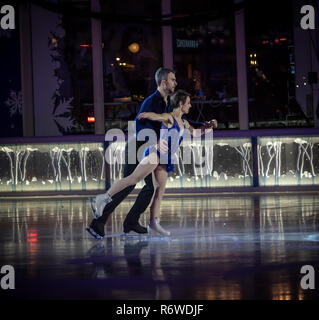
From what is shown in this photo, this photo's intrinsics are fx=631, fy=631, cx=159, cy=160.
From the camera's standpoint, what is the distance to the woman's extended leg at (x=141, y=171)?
6465mm

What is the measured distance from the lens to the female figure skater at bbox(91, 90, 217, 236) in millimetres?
6469

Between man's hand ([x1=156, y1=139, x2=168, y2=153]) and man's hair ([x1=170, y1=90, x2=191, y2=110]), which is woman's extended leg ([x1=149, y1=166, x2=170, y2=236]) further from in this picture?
man's hair ([x1=170, y1=90, x2=191, y2=110])

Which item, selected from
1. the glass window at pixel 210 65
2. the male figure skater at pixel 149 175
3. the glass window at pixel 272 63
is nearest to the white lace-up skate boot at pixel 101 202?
the male figure skater at pixel 149 175

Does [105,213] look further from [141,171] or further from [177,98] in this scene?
[177,98]

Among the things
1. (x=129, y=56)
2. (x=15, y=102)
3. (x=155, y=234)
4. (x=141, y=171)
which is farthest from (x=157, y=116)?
(x=15, y=102)

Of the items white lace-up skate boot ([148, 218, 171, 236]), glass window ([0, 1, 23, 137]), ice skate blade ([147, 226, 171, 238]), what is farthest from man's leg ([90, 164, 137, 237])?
glass window ([0, 1, 23, 137])

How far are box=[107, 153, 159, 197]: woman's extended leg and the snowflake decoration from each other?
8018mm

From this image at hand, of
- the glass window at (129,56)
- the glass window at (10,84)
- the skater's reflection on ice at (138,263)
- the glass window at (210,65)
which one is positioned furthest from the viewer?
the glass window at (10,84)

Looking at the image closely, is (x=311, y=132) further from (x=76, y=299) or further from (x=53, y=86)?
(x=76, y=299)

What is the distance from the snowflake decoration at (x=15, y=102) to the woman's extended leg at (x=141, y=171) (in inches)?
316

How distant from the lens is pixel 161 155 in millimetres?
6527

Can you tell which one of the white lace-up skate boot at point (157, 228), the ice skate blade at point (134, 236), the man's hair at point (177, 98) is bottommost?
the ice skate blade at point (134, 236)

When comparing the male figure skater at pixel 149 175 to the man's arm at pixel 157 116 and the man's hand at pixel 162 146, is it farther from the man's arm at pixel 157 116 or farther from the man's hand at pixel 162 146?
the man's arm at pixel 157 116

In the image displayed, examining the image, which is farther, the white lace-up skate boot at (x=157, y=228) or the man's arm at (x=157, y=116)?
the white lace-up skate boot at (x=157, y=228)
